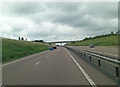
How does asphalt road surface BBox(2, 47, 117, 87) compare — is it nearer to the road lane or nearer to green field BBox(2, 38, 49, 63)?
the road lane

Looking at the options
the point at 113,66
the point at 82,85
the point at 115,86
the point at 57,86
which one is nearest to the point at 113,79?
the point at 113,66

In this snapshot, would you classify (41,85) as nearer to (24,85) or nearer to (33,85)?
(33,85)

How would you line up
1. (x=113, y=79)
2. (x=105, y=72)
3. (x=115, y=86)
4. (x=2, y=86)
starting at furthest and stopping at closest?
(x=105, y=72)
(x=113, y=79)
(x=2, y=86)
(x=115, y=86)

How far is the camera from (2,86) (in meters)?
6.91

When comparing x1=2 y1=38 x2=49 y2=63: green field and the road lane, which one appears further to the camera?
x1=2 y1=38 x2=49 y2=63: green field

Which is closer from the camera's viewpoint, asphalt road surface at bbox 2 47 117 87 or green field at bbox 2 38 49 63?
asphalt road surface at bbox 2 47 117 87

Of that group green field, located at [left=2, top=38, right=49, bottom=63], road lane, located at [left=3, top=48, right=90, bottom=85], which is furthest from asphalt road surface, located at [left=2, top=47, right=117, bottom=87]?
green field, located at [left=2, top=38, right=49, bottom=63]

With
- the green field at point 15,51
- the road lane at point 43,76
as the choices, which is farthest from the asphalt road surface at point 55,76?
the green field at point 15,51

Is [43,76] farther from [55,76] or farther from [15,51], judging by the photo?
[15,51]

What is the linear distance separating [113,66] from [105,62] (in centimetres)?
126

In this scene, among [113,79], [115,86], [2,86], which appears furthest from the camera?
[113,79]

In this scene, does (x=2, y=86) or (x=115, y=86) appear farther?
(x=2, y=86)

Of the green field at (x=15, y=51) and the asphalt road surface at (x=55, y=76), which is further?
the green field at (x=15, y=51)

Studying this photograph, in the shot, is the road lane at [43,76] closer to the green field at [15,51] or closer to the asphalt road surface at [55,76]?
the asphalt road surface at [55,76]
